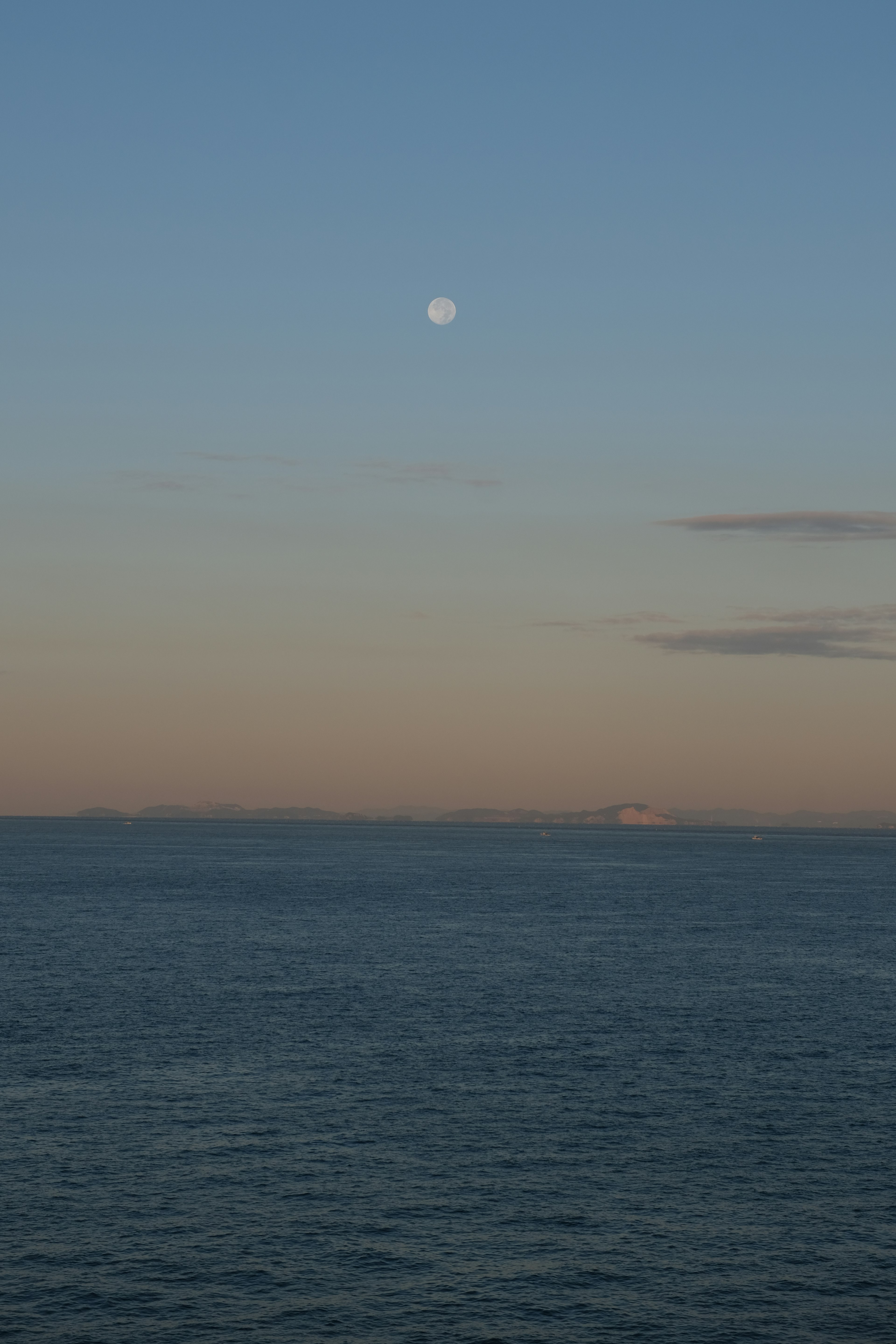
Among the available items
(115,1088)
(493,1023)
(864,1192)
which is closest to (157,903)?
(493,1023)

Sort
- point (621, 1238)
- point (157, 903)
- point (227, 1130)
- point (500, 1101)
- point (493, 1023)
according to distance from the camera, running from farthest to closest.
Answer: point (157, 903) < point (493, 1023) < point (500, 1101) < point (227, 1130) < point (621, 1238)

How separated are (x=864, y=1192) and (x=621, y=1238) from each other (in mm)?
13961

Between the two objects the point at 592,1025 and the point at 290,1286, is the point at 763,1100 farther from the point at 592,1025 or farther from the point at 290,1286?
the point at 290,1286

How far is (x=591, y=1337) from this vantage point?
4612cm

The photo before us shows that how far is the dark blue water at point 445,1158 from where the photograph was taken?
48.4 meters

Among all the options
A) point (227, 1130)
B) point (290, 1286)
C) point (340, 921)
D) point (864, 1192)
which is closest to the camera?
point (290, 1286)

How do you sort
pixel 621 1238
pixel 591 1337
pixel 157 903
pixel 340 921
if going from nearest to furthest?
pixel 591 1337 < pixel 621 1238 < pixel 340 921 < pixel 157 903

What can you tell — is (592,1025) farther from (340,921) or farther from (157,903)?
(157,903)

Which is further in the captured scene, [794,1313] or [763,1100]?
[763,1100]

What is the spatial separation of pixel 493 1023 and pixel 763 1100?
1077 inches

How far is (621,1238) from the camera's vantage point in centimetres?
5459

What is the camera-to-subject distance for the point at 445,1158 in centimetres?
6425

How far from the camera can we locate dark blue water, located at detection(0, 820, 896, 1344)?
4844 centimetres

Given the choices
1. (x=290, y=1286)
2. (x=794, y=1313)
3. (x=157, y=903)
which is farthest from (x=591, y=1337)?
(x=157, y=903)
